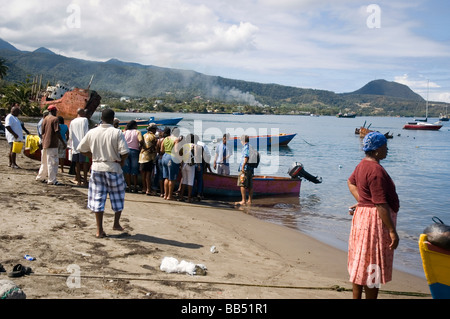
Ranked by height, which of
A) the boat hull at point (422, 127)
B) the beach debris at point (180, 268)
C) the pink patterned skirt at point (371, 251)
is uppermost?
the boat hull at point (422, 127)

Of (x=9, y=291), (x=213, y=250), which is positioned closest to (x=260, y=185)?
(x=213, y=250)

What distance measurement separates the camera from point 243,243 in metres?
7.71

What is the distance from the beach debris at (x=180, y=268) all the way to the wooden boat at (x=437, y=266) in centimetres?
269

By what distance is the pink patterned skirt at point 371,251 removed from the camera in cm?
406

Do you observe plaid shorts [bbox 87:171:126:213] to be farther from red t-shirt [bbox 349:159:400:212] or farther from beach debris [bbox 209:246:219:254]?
red t-shirt [bbox 349:159:400:212]

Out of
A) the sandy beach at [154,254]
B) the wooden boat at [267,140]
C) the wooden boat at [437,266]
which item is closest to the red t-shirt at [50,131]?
the sandy beach at [154,254]

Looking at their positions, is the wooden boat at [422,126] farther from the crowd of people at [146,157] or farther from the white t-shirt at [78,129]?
the white t-shirt at [78,129]

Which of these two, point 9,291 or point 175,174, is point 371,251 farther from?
point 175,174

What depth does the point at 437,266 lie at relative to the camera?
427 centimetres

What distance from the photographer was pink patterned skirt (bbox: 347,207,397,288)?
4062mm

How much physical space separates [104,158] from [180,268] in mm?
2085
